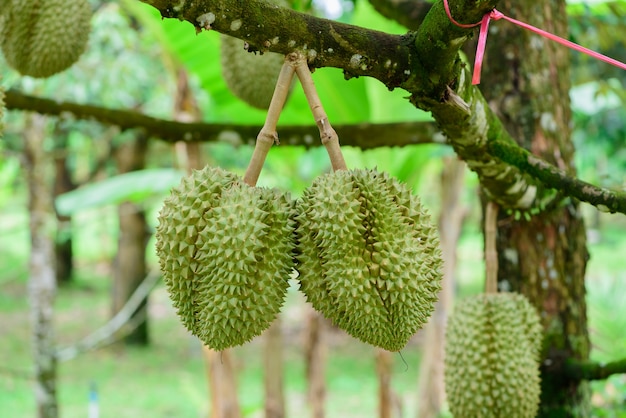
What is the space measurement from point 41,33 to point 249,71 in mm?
592

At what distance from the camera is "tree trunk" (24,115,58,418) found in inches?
119

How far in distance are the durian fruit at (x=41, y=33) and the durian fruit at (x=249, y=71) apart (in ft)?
1.46

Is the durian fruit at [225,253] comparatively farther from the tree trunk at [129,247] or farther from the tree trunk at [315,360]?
the tree trunk at [129,247]

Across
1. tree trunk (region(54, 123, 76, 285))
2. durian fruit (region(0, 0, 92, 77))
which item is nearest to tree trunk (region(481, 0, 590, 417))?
durian fruit (region(0, 0, 92, 77))

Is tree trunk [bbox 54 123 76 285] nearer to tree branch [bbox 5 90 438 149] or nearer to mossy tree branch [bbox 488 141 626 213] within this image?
tree branch [bbox 5 90 438 149]

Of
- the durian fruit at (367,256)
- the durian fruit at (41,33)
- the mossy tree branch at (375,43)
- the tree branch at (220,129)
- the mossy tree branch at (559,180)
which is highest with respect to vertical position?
the durian fruit at (41,33)

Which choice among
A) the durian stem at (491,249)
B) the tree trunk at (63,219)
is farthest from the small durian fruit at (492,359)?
the tree trunk at (63,219)

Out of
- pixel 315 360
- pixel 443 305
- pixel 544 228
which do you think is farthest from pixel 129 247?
pixel 544 228

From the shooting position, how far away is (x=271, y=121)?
105 centimetres

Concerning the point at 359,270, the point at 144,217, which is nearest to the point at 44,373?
the point at 359,270

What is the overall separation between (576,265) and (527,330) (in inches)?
14.9

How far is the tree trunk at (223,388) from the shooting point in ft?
11.1

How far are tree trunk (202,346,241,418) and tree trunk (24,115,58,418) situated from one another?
2.48 feet

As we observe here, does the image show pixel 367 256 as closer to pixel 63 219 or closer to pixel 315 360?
pixel 315 360
